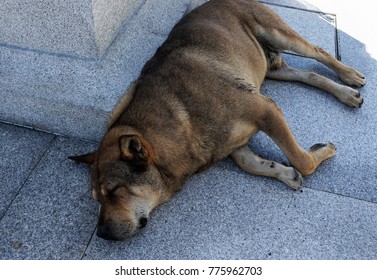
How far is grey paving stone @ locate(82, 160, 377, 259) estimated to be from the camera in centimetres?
324

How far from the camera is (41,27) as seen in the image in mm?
3961

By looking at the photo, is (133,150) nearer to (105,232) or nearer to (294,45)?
(105,232)

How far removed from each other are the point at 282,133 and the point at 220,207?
0.82m

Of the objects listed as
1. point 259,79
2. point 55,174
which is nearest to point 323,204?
point 259,79

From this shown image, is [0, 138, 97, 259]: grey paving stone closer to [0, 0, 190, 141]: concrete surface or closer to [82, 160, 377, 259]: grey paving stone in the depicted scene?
[82, 160, 377, 259]: grey paving stone

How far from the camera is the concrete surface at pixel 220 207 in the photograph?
327 cm

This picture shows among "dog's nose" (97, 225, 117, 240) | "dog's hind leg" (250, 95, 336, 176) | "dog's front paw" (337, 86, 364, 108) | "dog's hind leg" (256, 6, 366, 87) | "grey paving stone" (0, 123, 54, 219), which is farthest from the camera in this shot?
"dog's hind leg" (256, 6, 366, 87)

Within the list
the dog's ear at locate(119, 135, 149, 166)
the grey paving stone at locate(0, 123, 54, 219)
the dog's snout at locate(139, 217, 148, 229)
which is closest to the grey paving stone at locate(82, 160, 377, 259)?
the dog's snout at locate(139, 217, 148, 229)

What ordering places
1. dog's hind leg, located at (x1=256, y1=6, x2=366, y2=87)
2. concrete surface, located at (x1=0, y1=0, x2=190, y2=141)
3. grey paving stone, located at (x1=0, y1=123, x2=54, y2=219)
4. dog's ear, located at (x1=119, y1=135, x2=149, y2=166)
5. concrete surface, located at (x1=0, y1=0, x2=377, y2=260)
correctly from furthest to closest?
1. dog's hind leg, located at (x1=256, y1=6, x2=366, y2=87)
2. concrete surface, located at (x1=0, y1=0, x2=190, y2=141)
3. grey paving stone, located at (x1=0, y1=123, x2=54, y2=219)
4. concrete surface, located at (x1=0, y1=0, x2=377, y2=260)
5. dog's ear, located at (x1=119, y1=135, x2=149, y2=166)

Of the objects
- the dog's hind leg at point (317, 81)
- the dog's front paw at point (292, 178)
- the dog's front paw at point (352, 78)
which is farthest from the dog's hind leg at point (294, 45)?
the dog's front paw at point (292, 178)

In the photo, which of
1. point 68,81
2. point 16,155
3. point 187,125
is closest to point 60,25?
point 68,81

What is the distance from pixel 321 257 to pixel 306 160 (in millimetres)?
826

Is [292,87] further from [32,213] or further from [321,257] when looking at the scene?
[32,213]

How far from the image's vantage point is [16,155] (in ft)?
13.2
